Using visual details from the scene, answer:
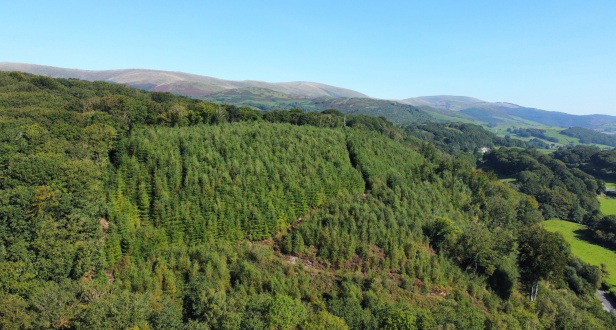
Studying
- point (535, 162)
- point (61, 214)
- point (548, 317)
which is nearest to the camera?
point (61, 214)

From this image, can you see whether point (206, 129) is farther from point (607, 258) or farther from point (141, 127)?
point (607, 258)

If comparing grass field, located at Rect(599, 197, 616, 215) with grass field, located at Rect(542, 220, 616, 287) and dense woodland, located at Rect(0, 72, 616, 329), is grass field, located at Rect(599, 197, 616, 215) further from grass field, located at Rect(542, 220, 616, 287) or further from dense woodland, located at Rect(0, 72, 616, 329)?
dense woodland, located at Rect(0, 72, 616, 329)

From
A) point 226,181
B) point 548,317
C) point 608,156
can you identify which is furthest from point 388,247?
point 608,156

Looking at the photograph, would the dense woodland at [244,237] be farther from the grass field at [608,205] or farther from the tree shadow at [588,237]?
the grass field at [608,205]

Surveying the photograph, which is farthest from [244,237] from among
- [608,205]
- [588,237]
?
[608,205]

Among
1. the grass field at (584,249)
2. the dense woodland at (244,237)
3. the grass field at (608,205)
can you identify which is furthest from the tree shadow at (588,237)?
the grass field at (608,205)

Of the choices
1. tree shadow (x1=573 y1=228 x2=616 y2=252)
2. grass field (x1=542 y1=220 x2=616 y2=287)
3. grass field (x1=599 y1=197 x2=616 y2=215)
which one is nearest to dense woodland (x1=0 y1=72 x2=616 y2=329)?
grass field (x1=542 y1=220 x2=616 y2=287)

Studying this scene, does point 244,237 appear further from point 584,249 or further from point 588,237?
point 588,237
